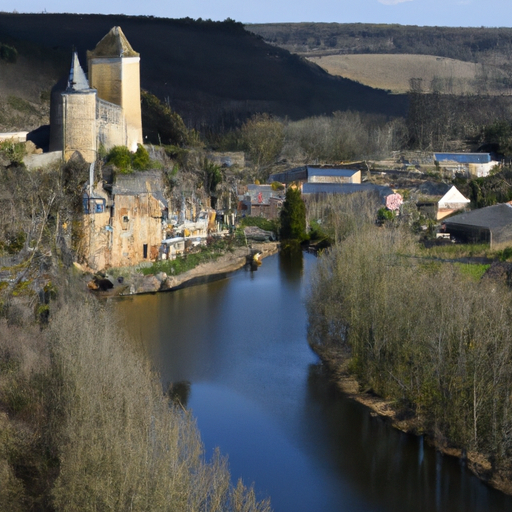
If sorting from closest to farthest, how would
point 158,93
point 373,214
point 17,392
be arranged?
point 17,392
point 373,214
point 158,93

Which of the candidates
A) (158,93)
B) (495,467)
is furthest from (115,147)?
(158,93)

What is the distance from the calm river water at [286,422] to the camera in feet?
48.2

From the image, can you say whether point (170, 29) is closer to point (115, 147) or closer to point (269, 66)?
point (269, 66)

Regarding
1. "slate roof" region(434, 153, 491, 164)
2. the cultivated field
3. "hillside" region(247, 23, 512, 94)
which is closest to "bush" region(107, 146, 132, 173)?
"slate roof" region(434, 153, 491, 164)

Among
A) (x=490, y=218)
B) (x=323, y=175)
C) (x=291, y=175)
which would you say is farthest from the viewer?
(x=291, y=175)

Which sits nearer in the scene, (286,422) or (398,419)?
(398,419)

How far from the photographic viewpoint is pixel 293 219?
37656 mm

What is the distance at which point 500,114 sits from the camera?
7631 centimetres

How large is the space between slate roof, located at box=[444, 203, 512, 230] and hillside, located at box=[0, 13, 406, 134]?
35.0m

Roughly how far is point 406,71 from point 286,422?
104319mm

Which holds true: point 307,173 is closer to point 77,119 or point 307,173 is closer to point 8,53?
point 8,53

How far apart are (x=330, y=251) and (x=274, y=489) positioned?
410 inches

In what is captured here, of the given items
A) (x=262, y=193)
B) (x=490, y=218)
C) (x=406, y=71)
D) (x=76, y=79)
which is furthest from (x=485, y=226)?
(x=406, y=71)

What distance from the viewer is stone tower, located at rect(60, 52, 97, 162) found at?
95.4ft
